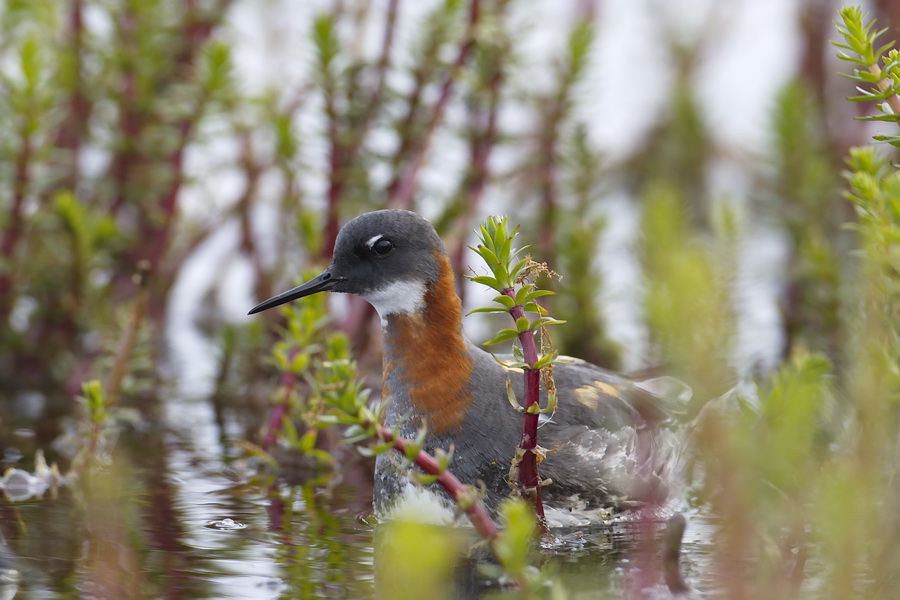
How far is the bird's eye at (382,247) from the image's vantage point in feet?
12.8

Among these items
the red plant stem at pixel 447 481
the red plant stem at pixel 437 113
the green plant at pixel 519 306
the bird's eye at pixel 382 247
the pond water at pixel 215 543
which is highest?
the red plant stem at pixel 437 113

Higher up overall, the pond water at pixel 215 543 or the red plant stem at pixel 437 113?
the red plant stem at pixel 437 113

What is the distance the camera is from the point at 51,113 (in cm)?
517

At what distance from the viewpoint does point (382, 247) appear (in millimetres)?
3920

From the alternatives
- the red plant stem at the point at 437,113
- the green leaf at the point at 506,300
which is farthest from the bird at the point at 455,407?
the red plant stem at the point at 437,113

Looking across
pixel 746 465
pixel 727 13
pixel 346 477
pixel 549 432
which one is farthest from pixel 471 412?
pixel 727 13

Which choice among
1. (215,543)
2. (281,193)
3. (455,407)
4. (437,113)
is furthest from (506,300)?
(281,193)

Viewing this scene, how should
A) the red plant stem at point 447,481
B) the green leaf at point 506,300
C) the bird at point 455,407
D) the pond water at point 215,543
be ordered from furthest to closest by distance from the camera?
1. the bird at point 455,407
2. the pond water at point 215,543
3. the green leaf at point 506,300
4. the red plant stem at point 447,481

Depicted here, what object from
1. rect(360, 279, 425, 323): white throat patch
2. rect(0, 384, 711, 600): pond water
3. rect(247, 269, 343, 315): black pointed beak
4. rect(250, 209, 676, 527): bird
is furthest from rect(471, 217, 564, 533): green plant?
rect(247, 269, 343, 315): black pointed beak

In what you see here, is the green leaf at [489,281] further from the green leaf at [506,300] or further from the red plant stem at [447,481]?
the red plant stem at [447,481]

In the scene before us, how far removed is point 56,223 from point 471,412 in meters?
2.64

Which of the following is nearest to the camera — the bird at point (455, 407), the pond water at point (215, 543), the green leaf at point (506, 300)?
the green leaf at point (506, 300)

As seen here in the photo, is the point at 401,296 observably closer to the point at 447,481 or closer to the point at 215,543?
the point at 215,543

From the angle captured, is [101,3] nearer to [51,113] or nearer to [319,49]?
[51,113]
